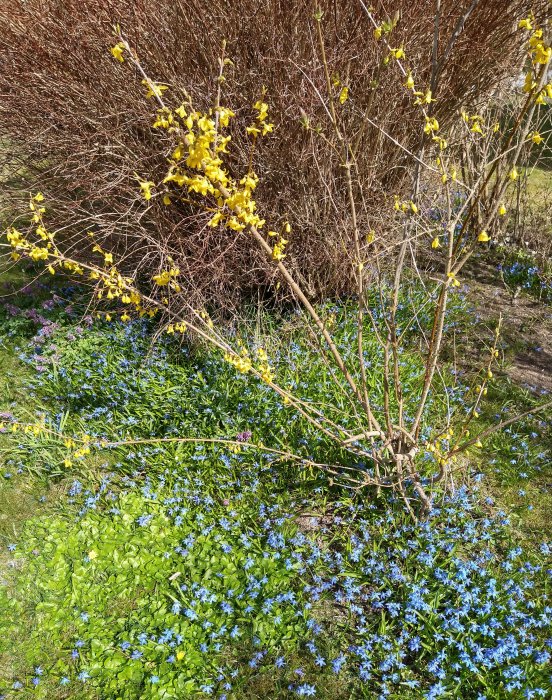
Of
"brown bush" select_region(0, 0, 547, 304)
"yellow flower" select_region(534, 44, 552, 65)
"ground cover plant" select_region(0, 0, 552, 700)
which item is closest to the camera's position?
"yellow flower" select_region(534, 44, 552, 65)

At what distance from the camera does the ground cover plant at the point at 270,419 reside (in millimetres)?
2188

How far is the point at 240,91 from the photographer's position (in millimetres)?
3547

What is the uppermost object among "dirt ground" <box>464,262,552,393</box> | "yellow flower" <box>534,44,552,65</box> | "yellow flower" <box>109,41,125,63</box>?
"yellow flower" <box>109,41,125,63</box>

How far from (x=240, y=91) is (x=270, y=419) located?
213 cm

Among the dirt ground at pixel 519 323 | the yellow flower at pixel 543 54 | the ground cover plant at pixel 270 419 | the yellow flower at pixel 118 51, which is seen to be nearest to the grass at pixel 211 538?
the ground cover plant at pixel 270 419

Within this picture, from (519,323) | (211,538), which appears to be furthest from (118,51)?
(519,323)

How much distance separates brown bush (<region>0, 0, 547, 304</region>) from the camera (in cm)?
341

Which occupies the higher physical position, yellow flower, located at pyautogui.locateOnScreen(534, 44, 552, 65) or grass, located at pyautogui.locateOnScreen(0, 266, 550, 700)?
yellow flower, located at pyautogui.locateOnScreen(534, 44, 552, 65)

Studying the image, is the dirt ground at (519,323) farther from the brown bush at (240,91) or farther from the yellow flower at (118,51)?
the yellow flower at (118,51)

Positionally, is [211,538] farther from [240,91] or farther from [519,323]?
[519,323]

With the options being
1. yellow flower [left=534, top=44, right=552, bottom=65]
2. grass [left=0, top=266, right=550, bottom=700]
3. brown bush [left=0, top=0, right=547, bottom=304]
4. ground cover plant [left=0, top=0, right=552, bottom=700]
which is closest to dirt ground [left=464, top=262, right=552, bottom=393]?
ground cover plant [left=0, top=0, right=552, bottom=700]

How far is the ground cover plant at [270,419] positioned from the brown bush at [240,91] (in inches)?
1.1

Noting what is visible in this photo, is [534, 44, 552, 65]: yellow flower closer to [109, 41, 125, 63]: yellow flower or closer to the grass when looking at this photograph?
[109, 41, 125, 63]: yellow flower

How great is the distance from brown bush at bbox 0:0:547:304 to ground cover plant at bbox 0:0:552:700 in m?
0.03
